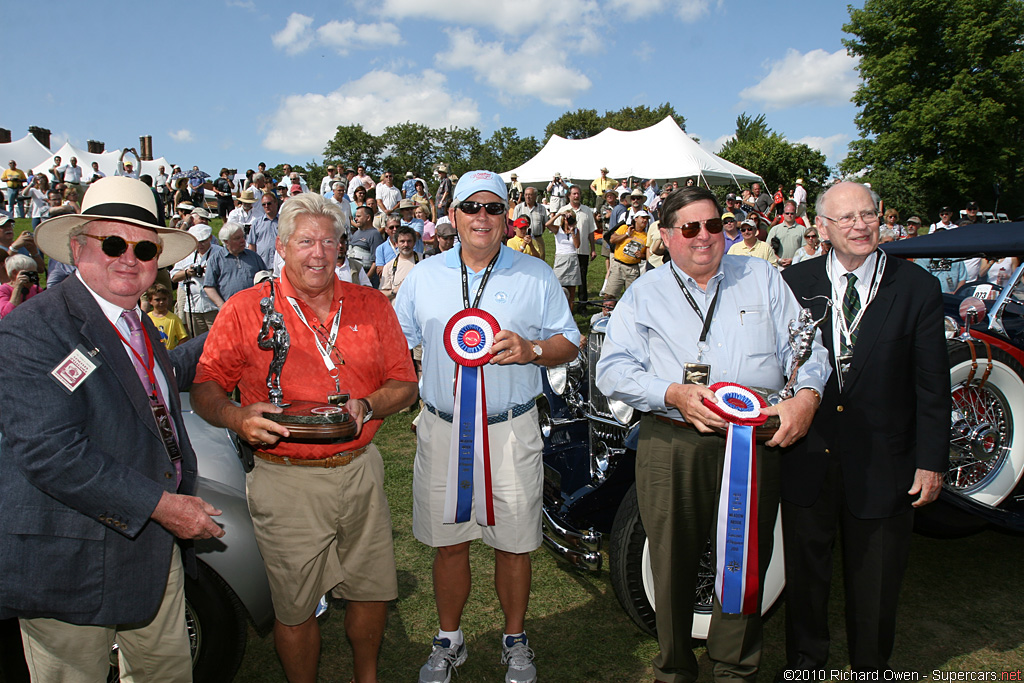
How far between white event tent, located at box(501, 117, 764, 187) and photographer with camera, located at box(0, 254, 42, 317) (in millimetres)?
18256

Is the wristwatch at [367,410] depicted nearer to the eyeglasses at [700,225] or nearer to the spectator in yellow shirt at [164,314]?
the eyeglasses at [700,225]

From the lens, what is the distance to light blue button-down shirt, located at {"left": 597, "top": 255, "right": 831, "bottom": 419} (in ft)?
7.86

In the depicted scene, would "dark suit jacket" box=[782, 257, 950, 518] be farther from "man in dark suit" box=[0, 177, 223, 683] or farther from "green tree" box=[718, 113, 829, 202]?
"green tree" box=[718, 113, 829, 202]

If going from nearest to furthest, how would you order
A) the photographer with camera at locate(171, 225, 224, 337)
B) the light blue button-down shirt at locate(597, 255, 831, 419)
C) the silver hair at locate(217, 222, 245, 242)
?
the light blue button-down shirt at locate(597, 255, 831, 419) → the silver hair at locate(217, 222, 245, 242) → the photographer with camera at locate(171, 225, 224, 337)

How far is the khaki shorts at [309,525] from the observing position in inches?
91.2

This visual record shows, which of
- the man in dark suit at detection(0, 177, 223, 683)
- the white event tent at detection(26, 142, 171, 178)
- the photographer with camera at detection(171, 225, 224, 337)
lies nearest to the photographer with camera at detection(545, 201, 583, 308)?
the photographer with camera at detection(171, 225, 224, 337)

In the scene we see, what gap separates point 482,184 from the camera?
2.79 meters

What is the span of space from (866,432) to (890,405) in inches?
5.3

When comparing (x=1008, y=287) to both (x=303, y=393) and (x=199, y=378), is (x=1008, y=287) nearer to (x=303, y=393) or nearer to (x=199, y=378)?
(x=303, y=393)

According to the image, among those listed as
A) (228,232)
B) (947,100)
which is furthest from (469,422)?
(947,100)

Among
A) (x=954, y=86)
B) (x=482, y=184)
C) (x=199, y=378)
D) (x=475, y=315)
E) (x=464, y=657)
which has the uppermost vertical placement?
(x=954, y=86)

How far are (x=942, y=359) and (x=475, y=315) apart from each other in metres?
1.80

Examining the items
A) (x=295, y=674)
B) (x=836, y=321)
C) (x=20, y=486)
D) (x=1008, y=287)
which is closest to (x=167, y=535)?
(x=20, y=486)

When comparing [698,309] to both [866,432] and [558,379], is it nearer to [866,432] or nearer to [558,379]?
[866,432]
